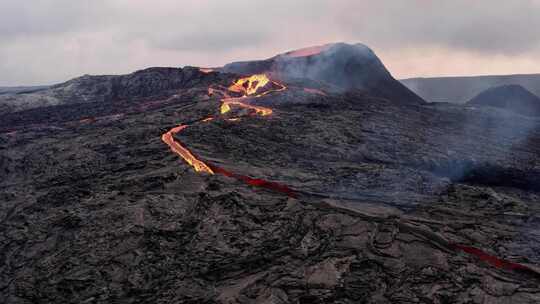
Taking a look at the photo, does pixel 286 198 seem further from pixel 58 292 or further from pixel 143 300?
pixel 58 292

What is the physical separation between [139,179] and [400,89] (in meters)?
42.4

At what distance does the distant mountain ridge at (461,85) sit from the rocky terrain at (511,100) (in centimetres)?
4787

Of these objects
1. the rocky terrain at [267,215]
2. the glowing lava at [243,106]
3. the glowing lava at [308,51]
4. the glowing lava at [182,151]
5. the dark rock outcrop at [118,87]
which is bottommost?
the rocky terrain at [267,215]

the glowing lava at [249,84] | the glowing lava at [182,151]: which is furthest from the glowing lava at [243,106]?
the glowing lava at [249,84]

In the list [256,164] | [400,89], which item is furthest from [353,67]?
[256,164]

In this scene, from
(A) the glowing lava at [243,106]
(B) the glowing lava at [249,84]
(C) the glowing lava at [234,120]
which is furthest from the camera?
(B) the glowing lava at [249,84]

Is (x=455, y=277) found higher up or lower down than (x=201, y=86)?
lower down

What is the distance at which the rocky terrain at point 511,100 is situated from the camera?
56781 mm

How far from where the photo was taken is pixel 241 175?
1908 centimetres

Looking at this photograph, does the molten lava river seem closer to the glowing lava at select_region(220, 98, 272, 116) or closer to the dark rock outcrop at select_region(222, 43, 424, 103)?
the glowing lava at select_region(220, 98, 272, 116)

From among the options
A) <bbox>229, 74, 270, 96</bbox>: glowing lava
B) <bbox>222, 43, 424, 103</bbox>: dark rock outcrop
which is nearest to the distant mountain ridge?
<bbox>222, 43, 424, 103</bbox>: dark rock outcrop

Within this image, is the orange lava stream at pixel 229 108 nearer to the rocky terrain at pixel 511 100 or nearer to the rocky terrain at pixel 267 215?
the rocky terrain at pixel 267 215

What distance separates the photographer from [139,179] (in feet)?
64.0

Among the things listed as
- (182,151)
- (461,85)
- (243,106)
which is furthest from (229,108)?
(461,85)
